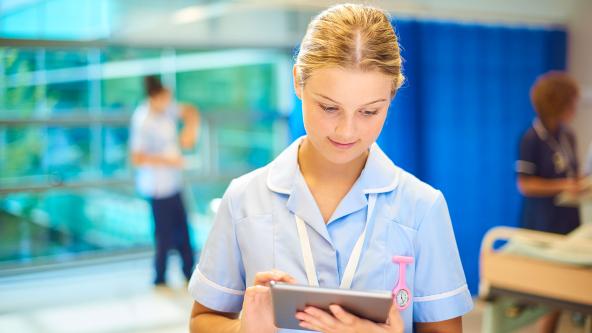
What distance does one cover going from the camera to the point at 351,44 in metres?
1.21

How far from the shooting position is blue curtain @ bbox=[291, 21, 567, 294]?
4504 millimetres

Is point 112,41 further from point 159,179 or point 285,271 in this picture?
point 285,271

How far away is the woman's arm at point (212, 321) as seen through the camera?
4.34 ft

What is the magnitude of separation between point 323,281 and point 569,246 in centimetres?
188

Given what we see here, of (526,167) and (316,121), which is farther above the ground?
(316,121)

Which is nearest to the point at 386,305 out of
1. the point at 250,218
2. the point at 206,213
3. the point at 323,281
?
the point at 323,281

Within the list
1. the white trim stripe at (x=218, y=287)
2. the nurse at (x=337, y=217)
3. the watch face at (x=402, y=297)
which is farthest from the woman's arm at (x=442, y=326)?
the white trim stripe at (x=218, y=287)

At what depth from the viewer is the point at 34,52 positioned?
5762 mm

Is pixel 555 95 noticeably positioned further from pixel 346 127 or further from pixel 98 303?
pixel 98 303

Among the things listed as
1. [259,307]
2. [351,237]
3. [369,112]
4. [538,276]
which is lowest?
[538,276]

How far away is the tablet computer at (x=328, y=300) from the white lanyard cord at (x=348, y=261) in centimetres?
12

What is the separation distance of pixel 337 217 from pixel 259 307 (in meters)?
0.22

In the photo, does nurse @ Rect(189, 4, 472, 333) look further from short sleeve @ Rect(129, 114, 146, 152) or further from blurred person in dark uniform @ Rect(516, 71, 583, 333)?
short sleeve @ Rect(129, 114, 146, 152)

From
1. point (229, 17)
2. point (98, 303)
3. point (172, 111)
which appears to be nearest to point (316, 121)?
point (172, 111)
